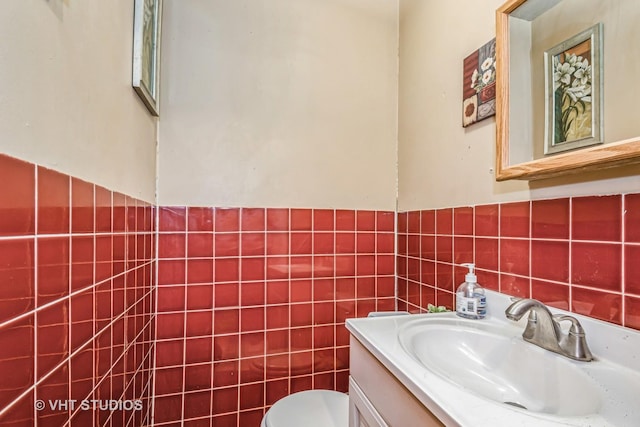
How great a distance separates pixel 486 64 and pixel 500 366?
0.91m

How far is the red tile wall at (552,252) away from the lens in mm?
626

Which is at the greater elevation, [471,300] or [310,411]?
[471,300]

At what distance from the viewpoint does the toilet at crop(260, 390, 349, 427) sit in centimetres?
105

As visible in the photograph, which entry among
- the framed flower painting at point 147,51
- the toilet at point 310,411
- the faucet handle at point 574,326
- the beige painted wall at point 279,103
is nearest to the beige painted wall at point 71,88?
the framed flower painting at point 147,51

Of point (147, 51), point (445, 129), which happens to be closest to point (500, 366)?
point (445, 129)

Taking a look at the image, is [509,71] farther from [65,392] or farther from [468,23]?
[65,392]

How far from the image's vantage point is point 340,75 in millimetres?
1458

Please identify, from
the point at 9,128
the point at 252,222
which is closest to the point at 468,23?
the point at 252,222

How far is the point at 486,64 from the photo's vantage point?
0.99 meters

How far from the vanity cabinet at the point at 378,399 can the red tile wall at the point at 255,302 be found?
526mm

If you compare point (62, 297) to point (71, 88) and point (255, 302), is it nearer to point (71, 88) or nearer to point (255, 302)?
point (71, 88)

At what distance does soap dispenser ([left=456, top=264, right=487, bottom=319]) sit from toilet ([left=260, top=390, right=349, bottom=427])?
1.91ft

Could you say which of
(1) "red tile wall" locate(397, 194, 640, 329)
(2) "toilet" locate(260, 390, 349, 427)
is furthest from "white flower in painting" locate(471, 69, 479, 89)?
(2) "toilet" locate(260, 390, 349, 427)

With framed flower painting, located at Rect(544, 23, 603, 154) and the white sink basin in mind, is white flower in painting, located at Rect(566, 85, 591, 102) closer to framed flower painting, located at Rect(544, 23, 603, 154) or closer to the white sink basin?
framed flower painting, located at Rect(544, 23, 603, 154)
